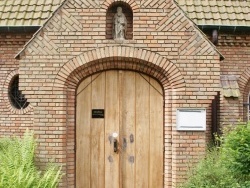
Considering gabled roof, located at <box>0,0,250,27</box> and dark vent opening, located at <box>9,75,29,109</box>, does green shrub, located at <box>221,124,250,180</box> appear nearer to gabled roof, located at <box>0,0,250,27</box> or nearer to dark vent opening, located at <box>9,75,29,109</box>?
gabled roof, located at <box>0,0,250,27</box>

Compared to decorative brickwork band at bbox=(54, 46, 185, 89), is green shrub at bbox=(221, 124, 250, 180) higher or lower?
lower

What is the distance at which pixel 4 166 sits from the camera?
749 cm

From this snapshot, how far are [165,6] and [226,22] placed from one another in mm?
2392

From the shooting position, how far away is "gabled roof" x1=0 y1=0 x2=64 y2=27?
9766mm

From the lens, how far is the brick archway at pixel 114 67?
8.20m

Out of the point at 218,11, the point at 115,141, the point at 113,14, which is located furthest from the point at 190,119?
the point at 218,11

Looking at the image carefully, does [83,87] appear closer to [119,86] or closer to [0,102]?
[119,86]

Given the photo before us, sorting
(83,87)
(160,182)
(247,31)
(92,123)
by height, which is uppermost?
(247,31)

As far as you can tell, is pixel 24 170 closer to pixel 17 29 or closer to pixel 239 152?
pixel 17 29

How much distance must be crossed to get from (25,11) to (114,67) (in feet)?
10.0

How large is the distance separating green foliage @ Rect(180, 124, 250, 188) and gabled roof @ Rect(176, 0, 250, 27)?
3.46 m

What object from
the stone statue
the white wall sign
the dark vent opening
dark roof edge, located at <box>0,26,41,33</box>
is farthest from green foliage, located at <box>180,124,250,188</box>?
dark roof edge, located at <box>0,26,41,33</box>

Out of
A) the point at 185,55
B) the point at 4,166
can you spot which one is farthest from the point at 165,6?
the point at 4,166

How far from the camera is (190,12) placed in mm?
10070
